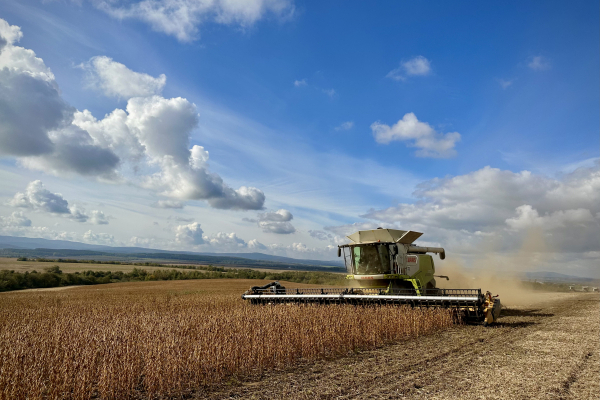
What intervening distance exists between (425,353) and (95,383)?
5683 millimetres

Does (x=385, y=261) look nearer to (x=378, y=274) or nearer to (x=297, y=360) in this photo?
(x=378, y=274)

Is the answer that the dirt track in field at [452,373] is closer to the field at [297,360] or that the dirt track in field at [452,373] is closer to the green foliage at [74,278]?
the field at [297,360]

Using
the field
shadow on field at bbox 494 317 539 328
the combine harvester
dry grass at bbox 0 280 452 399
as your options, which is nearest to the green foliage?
the combine harvester

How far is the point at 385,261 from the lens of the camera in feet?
42.5

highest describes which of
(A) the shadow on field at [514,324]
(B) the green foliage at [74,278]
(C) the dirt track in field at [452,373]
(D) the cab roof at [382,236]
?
(D) the cab roof at [382,236]

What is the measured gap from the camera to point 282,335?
286 inches

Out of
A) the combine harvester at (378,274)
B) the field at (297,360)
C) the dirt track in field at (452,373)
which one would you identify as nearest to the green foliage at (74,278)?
the combine harvester at (378,274)

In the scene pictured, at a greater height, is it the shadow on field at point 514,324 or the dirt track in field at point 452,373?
the dirt track in field at point 452,373

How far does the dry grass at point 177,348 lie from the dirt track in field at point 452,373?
49cm

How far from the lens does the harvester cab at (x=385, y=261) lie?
42.2 feet

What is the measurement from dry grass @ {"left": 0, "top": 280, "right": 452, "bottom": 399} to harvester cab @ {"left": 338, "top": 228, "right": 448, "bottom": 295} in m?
2.72

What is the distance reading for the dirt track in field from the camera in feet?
16.3

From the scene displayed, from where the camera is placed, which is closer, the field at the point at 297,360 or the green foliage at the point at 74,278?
the field at the point at 297,360

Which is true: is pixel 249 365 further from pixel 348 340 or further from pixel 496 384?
pixel 496 384
